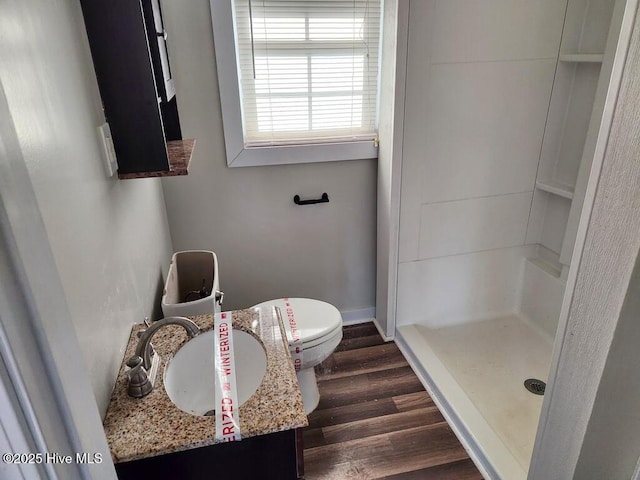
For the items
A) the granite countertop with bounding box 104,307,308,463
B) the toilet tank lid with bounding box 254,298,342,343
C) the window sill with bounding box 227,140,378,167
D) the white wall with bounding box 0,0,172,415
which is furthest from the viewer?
the window sill with bounding box 227,140,378,167

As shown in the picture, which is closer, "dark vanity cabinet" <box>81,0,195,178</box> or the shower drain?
"dark vanity cabinet" <box>81,0,195,178</box>

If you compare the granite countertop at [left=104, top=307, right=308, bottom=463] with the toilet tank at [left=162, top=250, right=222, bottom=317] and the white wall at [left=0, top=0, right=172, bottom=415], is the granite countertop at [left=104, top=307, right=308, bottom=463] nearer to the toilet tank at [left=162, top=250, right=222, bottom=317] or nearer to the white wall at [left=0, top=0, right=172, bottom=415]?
the white wall at [left=0, top=0, right=172, bottom=415]

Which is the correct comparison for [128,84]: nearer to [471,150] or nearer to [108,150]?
[108,150]

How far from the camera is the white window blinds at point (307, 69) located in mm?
1789

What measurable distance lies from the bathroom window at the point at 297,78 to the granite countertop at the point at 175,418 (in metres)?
1.15

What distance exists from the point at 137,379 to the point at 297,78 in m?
1.44

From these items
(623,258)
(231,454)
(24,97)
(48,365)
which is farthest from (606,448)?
(24,97)

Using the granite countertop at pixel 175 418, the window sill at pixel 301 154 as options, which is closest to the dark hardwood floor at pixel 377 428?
the granite countertop at pixel 175 418

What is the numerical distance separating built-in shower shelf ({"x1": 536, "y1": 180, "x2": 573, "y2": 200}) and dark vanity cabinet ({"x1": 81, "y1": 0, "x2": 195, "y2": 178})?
5.85 ft

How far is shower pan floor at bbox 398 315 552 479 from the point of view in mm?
1653

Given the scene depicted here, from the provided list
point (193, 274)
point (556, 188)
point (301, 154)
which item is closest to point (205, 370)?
point (193, 274)

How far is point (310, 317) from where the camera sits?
5.94 feet

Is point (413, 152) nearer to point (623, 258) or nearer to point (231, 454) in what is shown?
point (623, 258)

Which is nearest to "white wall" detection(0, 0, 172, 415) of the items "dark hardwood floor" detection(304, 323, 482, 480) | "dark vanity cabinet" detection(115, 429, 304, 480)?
"dark vanity cabinet" detection(115, 429, 304, 480)
